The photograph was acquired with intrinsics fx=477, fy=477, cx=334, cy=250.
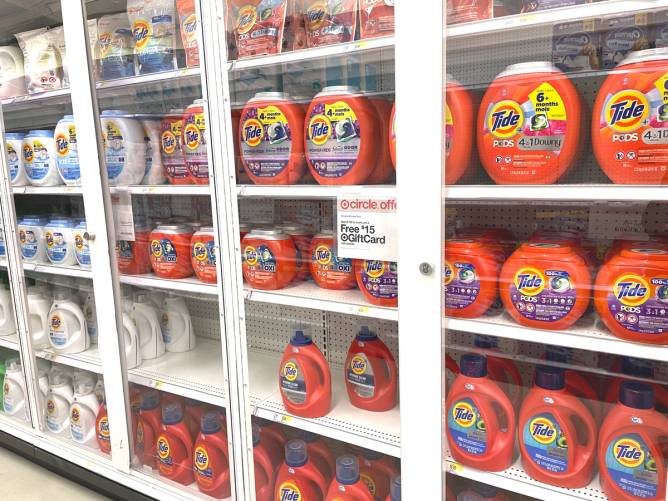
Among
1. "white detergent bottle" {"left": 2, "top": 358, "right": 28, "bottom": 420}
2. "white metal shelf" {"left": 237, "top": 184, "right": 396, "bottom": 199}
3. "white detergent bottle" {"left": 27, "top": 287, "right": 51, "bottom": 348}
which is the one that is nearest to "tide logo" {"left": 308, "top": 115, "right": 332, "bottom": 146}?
"white metal shelf" {"left": 237, "top": 184, "right": 396, "bottom": 199}

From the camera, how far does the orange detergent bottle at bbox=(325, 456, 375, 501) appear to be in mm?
1634

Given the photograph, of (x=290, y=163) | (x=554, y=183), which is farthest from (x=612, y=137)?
(x=290, y=163)

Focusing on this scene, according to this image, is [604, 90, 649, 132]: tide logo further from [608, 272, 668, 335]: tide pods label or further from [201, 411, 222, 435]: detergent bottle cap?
[201, 411, 222, 435]: detergent bottle cap

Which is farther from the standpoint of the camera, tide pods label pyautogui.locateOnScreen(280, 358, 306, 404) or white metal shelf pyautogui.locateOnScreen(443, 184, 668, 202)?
tide pods label pyautogui.locateOnScreen(280, 358, 306, 404)

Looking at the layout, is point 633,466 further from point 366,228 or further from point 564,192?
point 366,228

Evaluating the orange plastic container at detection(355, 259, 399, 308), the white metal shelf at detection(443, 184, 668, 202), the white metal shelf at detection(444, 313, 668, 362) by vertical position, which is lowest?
the white metal shelf at detection(444, 313, 668, 362)

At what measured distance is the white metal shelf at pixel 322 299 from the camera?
1.52 meters

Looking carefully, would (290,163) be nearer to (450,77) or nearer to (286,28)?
(286,28)

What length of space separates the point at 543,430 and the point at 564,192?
2.18 feet

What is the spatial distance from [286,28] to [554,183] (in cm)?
106

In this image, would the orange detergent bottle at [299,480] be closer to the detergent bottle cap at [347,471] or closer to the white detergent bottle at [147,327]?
the detergent bottle cap at [347,471]

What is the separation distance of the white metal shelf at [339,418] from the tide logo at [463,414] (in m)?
0.21

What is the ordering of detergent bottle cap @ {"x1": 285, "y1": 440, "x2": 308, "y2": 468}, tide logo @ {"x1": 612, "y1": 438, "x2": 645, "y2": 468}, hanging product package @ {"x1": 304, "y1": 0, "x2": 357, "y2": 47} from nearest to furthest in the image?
tide logo @ {"x1": 612, "y1": 438, "x2": 645, "y2": 468} < hanging product package @ {"x1": 304, "y1": 0, "x2": 357, "y2": 47} < detergent bottle cap @ {"x1": 285, "y1": 440, "x2": 308, "y2": 468}

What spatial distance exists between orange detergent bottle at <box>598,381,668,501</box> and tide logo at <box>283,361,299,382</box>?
38.3 inches
